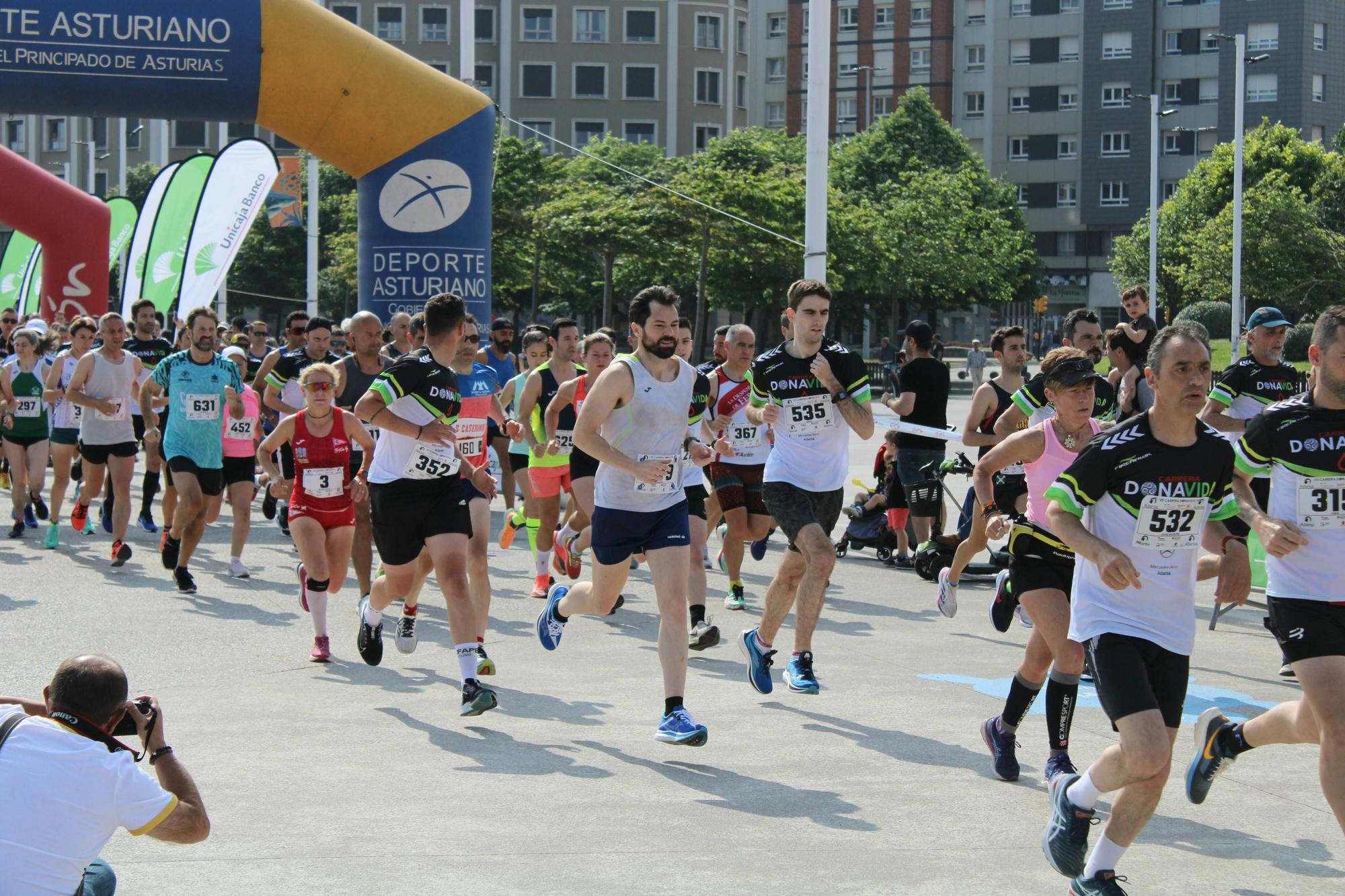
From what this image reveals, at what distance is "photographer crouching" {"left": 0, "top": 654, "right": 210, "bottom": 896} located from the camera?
3336mm

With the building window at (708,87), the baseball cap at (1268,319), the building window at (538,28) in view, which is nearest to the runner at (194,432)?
the baseball cap at (1268,319)

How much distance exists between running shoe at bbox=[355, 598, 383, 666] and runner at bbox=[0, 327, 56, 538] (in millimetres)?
7233

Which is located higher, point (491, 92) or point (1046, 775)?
point (491, 92)

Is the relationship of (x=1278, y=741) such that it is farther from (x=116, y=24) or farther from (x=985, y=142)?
(x=985, y=142)

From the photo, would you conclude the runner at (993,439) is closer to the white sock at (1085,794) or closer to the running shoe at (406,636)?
the running shoe at (406,636)

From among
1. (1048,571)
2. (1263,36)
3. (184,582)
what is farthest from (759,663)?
(1263,36)

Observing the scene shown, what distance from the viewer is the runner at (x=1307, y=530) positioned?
4887 millimetres

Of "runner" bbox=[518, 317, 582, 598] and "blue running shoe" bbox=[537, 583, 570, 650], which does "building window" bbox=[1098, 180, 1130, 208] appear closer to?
"runner" bbox=[518, 317, 582, 598]

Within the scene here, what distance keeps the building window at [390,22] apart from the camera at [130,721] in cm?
8528

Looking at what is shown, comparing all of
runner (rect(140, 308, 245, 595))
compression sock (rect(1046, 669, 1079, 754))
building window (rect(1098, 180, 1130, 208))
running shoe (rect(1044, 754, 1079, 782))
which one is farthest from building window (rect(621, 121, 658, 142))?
running shoe (rect(1044, 754, 1079, 782))

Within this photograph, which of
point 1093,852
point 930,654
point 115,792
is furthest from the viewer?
point 930,654

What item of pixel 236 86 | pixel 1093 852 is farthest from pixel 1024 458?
pixel 236 86

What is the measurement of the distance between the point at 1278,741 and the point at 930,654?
12.7 feet

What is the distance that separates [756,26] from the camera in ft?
302
